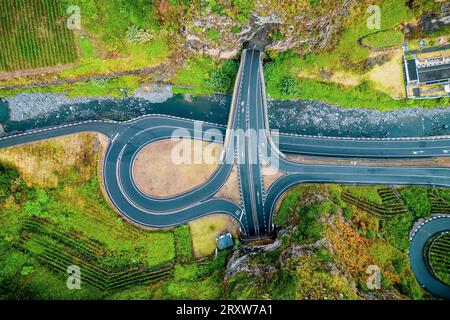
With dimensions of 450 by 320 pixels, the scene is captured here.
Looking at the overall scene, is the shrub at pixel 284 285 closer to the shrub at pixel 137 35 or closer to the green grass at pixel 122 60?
the green grass at pixel 122 60

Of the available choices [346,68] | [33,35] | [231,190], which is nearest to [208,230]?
[231,190]

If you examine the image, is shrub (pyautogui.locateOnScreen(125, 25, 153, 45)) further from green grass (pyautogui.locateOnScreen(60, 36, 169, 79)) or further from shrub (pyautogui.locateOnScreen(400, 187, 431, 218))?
shrub (pyautogui.locateOnScreen(400, 187, 431, 218))

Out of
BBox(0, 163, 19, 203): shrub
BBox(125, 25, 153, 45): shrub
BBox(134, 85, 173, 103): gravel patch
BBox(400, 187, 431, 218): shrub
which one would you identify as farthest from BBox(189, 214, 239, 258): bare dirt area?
BBox(125, 25, 153, 45): shrub

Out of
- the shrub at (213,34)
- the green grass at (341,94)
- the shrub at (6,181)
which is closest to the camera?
the shrub at (6,181)

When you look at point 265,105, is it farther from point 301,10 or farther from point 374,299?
point 374,299

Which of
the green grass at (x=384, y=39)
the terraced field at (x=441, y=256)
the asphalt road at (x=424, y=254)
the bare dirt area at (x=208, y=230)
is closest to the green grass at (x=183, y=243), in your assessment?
the bare dirt area at (x=208, y=230)
